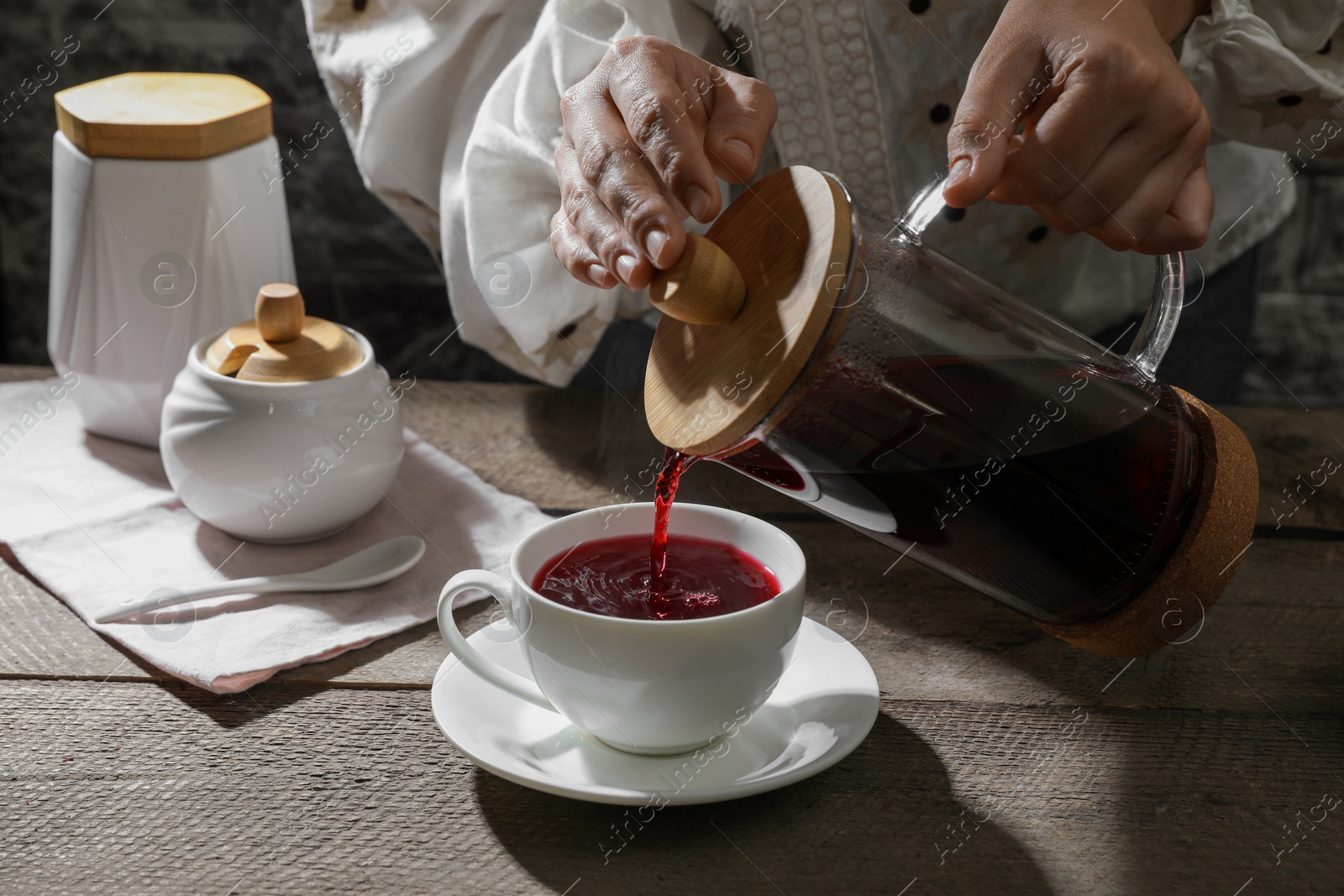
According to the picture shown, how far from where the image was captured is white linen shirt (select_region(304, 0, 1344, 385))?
89cm

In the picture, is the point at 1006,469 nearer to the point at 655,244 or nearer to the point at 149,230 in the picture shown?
the point at 655,244

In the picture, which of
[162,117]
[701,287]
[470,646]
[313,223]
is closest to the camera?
[701,287]

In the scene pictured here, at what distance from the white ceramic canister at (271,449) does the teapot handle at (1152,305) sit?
1.35ft

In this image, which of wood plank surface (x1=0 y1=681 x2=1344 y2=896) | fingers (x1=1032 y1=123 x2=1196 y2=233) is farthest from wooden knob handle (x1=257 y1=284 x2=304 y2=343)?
fingers (x1=1032 y1=123 x2=1196 y2=233)

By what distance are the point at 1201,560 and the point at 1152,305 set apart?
0.15 metres

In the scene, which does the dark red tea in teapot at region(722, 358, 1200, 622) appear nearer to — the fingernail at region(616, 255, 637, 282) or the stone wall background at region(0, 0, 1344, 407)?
the fingernail at region(616, 255, 637, 282)

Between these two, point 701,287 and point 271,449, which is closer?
point 701,287

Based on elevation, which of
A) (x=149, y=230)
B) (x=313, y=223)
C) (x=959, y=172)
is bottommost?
(x=313, y=223)

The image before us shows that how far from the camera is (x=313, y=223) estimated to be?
162 cm

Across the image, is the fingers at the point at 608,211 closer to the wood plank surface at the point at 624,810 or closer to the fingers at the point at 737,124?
the fingers at the point at 737,124

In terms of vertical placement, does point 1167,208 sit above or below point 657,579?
above

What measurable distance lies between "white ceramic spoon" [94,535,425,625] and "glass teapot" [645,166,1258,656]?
1.01ft

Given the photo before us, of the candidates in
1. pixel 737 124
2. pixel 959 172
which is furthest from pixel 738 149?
pixel 959 172

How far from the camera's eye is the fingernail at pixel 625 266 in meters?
0.54
